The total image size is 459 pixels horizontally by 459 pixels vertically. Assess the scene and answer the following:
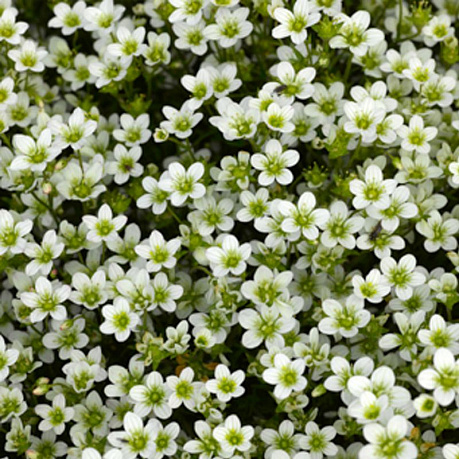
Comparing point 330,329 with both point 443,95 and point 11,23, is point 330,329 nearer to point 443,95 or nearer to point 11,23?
point 443,95

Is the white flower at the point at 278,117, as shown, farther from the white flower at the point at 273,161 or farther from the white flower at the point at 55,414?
the white flower at the point at 55,414

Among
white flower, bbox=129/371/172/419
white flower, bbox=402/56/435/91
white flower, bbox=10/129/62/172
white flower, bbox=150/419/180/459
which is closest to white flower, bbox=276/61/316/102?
white flower, bbox=402/56/435/91

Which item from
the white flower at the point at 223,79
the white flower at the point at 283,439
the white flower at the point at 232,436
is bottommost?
the white flower at the point at 283,439

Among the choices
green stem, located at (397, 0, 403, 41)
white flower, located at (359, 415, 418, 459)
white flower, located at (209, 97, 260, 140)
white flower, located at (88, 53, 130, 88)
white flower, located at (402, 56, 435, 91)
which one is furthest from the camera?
green stem, located at (397, 0, 403, 41)

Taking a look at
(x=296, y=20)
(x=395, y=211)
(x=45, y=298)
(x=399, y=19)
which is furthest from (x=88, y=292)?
(x=399, y=19)

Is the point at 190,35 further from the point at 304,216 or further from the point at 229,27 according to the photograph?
the point at 304,216

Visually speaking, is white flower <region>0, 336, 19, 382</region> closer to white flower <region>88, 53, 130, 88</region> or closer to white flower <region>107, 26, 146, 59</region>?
white flower <region>88, 53, 130, 88</region>

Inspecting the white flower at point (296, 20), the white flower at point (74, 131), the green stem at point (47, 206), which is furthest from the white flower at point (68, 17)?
the white flower at point (296, 20)

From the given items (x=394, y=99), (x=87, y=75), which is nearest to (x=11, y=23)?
(x=87, y=75)
